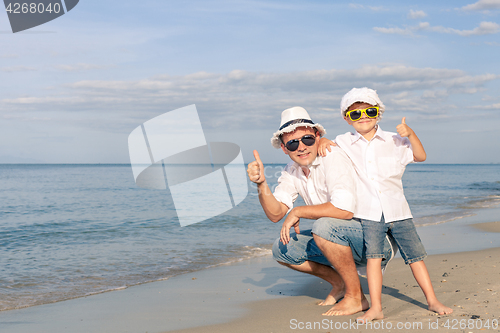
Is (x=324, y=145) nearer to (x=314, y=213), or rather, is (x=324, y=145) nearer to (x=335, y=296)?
(x=314, y=213)

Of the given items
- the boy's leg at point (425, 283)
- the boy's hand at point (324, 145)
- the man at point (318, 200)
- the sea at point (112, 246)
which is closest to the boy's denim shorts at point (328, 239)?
the man at point (318, 200)

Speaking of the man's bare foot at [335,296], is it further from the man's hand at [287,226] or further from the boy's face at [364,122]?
the boy's face at [364,122]

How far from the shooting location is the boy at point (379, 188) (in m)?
2.88

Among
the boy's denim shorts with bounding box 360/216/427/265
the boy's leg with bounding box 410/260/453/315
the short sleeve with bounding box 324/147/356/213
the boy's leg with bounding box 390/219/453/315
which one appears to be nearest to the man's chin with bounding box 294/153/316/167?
the short sleeve with bounding box 324/147/356/213

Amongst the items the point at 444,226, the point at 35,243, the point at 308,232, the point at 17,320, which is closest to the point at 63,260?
the point at 35,243

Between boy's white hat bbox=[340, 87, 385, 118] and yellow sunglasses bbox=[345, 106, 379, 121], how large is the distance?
4cm

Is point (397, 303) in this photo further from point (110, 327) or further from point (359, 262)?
point (110, 327)

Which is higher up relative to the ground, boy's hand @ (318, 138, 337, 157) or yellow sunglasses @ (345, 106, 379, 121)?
yellow sunglasses @ (345, 106, 379, 121)

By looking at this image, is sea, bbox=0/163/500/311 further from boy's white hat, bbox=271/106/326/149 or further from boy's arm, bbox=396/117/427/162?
boy's arm, bbox=396/117/427/162

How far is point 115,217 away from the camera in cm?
1245

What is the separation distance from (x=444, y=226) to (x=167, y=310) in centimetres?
757

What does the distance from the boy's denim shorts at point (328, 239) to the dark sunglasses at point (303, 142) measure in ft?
1.90

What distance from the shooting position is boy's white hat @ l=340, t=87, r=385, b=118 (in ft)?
9.96

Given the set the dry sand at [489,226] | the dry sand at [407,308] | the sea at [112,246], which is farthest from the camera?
the dry sand at [489,226]
